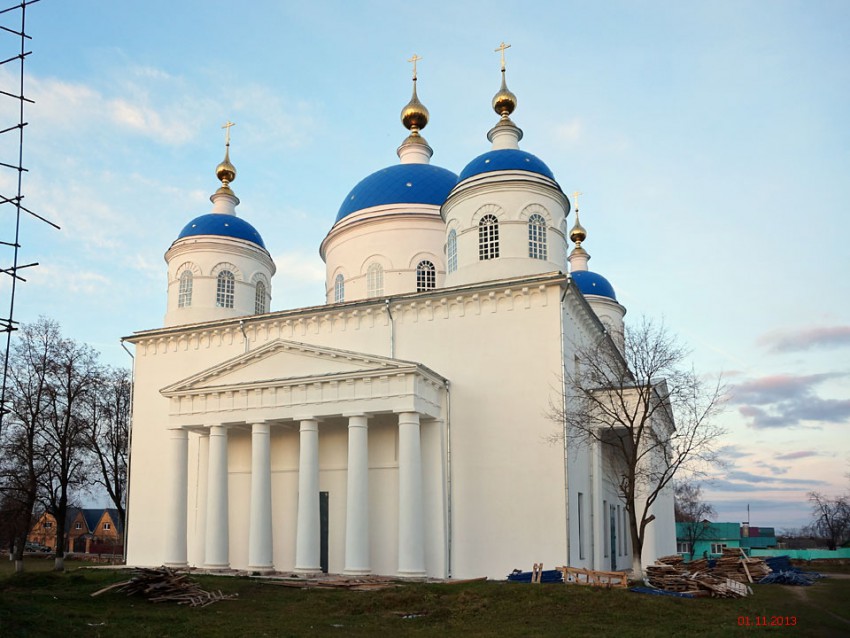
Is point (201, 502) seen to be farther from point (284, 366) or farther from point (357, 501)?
point (357, 501)

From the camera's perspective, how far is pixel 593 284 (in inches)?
1634

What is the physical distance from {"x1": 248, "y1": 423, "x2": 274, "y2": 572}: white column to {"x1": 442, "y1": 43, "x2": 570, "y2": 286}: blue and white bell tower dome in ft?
26.1

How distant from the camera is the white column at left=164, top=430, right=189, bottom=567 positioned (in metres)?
24.8

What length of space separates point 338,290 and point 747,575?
1752cm

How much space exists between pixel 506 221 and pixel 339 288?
27.9 ft

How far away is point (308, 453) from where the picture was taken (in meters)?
23.1

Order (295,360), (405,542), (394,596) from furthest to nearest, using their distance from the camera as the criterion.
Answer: (295,360) < (405,542) < (394,596)

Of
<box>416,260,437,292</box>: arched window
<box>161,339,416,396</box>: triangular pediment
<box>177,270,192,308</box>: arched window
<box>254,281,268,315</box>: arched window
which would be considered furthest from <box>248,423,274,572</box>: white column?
<box>177,270,192,308</box>: arched window

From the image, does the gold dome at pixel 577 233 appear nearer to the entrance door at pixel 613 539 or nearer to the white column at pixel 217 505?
the entrance door at pixel 613 539

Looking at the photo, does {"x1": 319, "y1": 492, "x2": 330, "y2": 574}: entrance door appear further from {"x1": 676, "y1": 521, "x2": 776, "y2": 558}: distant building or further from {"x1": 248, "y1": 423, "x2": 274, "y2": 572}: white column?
{"x1": 676, "y1": 521, "x2": 776, "y2": 558}: distant building

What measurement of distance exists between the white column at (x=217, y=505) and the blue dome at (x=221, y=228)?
10.4 m

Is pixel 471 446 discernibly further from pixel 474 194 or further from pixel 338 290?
pixel 338 290

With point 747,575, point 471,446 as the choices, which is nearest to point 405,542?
point 471,446
